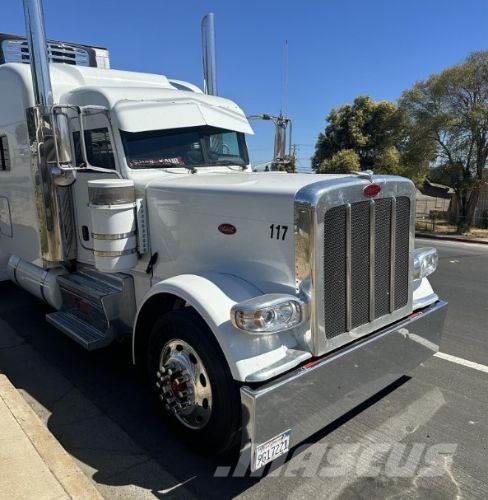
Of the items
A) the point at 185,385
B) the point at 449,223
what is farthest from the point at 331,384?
the point at 449,223

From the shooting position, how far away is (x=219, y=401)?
2.80m

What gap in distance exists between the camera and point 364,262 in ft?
10.3

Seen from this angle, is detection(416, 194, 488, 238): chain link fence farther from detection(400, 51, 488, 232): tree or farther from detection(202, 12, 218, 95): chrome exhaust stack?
detection(202, 12, 218, 95): chrome exhaust stack

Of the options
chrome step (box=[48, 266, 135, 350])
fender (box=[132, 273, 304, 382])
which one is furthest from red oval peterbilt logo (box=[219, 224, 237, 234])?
chrome step (box=[48, 266, 135, 350])

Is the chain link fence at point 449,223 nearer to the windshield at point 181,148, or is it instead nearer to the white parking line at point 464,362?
the white parking line at point 464,362

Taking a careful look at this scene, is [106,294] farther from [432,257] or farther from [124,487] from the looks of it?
[432,257]

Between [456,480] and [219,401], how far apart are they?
5.10 ft

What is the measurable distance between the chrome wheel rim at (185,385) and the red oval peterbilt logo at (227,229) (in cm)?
82

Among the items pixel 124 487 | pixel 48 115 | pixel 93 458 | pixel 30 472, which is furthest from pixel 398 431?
pixel 48 115

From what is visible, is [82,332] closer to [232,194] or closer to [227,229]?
[227,229]

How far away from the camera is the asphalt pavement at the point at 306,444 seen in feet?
9.42

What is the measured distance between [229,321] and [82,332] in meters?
2.11

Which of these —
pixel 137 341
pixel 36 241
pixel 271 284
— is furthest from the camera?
pixel 36 241

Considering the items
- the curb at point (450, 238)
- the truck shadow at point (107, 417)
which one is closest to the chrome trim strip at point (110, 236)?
the truck shadow at point (107, 417)
